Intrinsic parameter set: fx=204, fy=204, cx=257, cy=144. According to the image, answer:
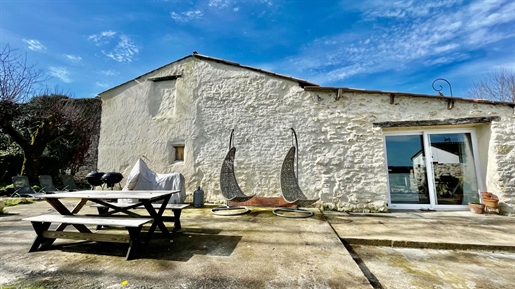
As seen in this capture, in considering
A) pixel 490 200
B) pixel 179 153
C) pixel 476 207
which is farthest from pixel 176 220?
pixel 490 200

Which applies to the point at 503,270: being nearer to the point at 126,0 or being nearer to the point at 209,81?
the point at 209,81

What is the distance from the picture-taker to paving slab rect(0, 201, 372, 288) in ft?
5.49

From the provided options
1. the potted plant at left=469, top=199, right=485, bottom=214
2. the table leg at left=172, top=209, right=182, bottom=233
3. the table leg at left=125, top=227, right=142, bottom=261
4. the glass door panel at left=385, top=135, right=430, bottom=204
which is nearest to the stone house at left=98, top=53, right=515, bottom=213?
the glass door panel at left=385, top=135, right=430, bottom=204

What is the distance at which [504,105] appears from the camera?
436 cm

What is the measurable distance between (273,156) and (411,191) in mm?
3477

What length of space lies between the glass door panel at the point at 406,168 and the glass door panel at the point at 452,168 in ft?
0.80

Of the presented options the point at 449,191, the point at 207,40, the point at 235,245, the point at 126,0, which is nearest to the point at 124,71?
the point at 126,0

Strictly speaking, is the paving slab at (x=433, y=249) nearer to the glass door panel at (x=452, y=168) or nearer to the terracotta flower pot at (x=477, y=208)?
the terracotta flower pot at (x=477, y=208)

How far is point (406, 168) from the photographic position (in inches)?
199

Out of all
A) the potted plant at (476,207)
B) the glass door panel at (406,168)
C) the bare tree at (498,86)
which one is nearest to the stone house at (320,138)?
the glass door panel at (406,168)

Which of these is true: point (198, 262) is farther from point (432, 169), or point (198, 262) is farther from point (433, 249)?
point (432, 169)

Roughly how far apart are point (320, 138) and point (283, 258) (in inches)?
140

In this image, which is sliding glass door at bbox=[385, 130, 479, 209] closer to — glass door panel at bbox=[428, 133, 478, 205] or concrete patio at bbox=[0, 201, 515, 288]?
glass door panel at bbox=[428, 133, 478, 205]

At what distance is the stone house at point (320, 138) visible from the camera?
4.61 metres
